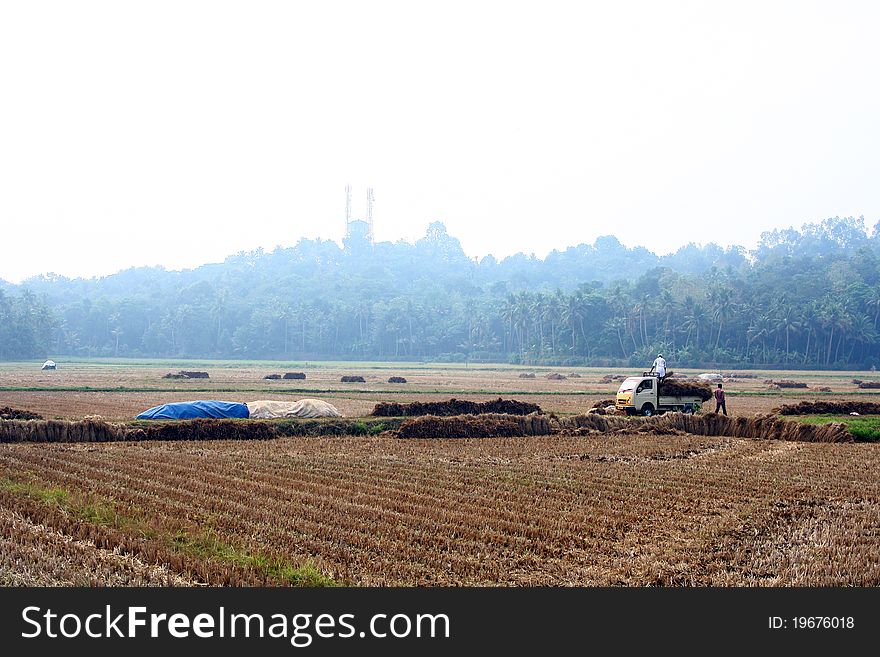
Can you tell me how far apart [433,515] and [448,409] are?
2142 centimetres

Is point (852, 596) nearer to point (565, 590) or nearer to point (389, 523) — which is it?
point (565, 590)

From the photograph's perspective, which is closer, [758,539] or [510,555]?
[510,555]

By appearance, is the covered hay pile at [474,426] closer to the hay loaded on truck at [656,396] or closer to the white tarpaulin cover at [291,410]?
the white tarpaulin cover at [291,410]

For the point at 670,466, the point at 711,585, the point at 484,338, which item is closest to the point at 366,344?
the point at 484,338

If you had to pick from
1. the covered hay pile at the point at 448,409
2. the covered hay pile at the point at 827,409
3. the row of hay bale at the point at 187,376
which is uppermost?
the covered hay pile at the point at 448,409

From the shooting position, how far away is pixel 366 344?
16975 centimetres

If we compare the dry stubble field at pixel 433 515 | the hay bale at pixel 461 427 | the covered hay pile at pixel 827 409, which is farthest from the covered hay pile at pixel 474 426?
the covered hay pile at pixel 827 409

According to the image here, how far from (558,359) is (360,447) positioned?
113 m

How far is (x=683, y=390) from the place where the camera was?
36125mm

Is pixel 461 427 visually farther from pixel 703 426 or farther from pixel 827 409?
pixel 827 409

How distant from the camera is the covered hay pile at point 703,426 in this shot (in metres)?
30.0

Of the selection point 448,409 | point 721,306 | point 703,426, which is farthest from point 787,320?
point 448,409

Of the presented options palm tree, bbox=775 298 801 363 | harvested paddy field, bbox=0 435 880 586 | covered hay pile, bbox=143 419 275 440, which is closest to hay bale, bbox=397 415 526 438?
covered hay pile, bbox=143 419 275 440

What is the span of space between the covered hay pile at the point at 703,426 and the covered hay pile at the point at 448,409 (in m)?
3.63
